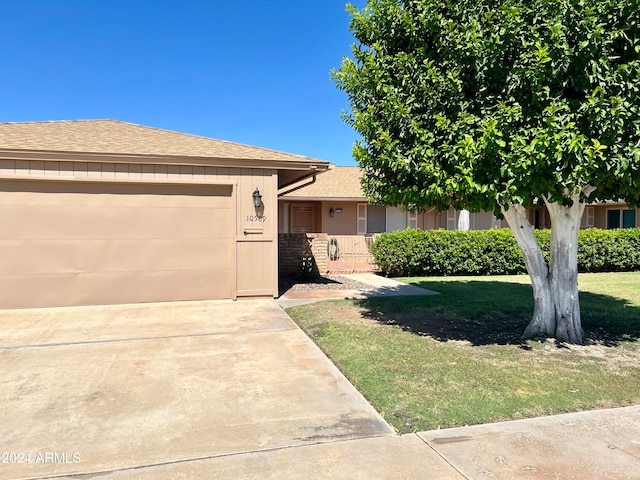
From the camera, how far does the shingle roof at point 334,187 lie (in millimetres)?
17469

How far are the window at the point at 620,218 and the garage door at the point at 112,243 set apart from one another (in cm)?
2058

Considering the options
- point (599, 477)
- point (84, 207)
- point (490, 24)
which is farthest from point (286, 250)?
point (599, 477)

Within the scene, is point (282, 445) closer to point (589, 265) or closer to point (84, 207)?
point (84, 207)

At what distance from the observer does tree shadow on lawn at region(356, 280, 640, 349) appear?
19.5ft

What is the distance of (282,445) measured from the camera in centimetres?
292

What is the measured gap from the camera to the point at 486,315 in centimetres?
730

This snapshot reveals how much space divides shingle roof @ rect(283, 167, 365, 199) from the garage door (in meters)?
8.66

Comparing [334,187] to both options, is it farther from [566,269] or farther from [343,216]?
[566,269]

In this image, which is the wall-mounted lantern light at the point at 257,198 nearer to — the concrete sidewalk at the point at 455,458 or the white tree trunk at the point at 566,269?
the white tree trunk at the point at 566,269

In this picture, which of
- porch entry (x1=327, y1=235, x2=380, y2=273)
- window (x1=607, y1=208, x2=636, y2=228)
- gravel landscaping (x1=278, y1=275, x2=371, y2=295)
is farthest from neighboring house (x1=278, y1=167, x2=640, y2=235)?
gravel landscaping (x1=278, y1=275, x2=371, y2=295)

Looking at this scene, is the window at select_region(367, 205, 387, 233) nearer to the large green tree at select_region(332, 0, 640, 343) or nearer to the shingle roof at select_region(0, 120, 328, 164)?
the shingle roof at select_region(0, 120, 328, 164)

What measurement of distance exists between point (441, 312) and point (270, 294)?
11.0 ft

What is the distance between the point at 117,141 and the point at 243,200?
2729 mm

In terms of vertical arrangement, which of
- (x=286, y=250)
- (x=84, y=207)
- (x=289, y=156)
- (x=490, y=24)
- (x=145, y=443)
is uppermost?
(x=490, y=24)
